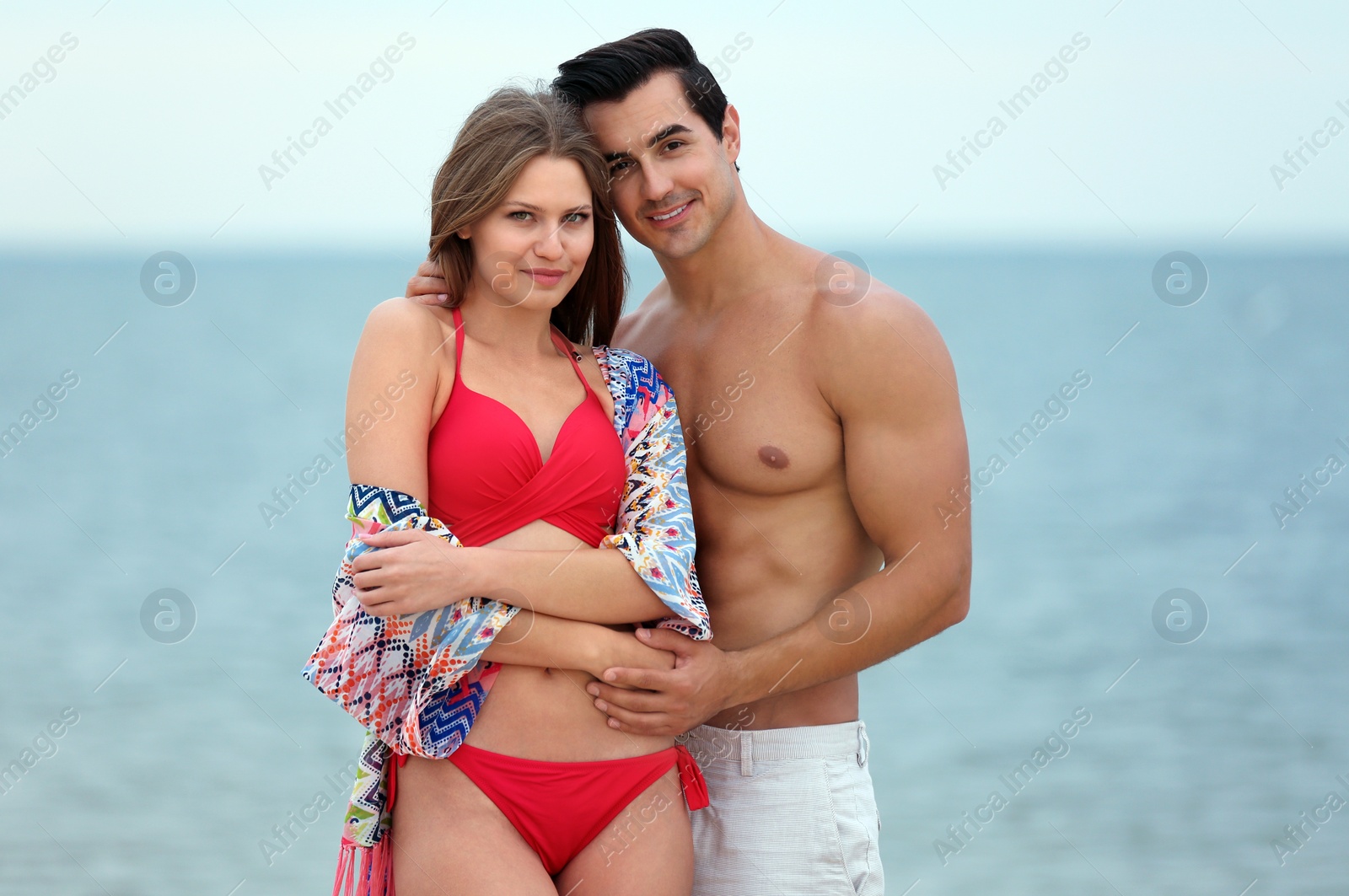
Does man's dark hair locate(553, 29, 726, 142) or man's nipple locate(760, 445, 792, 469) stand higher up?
man's dark hair locate(553, 29, 726, 142)

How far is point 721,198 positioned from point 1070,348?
3598 cm

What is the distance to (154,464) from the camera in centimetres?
2005

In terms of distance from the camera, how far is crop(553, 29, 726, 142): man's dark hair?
10.8 feet

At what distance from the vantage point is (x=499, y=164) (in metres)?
2.80

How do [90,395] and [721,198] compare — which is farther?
[90,395]

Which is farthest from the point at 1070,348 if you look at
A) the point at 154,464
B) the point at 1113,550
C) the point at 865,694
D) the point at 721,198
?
the point at 721,198

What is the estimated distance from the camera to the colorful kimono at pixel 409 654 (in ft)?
8.46

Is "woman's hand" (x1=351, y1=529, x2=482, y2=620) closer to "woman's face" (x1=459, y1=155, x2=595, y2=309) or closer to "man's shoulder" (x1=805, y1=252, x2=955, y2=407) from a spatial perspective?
"woman's face" (x1=459, y1=155, x2=595, y2=309)

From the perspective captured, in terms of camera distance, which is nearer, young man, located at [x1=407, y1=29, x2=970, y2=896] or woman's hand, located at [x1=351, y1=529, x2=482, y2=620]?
woman's hand, located at [x1=351, y1=529, x2=482, y2=620]

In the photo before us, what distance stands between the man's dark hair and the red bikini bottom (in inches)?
67.1

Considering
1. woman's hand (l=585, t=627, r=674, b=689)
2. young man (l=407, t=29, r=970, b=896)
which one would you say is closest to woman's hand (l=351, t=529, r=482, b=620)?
woman's hand (l=585, t=627, r=674, b=689)

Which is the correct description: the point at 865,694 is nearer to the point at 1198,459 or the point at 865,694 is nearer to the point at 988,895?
the point at 988,895

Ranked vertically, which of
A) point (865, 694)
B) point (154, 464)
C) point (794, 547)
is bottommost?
point (865, 694)

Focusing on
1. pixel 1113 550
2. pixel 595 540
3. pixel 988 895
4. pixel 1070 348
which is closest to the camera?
pixel 595 540
